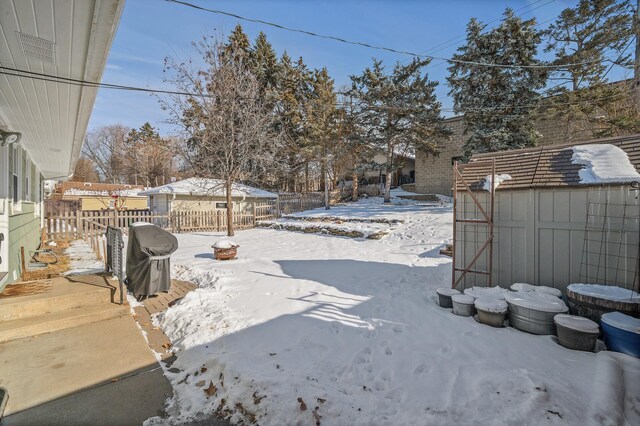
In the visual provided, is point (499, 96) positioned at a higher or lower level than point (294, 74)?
lower

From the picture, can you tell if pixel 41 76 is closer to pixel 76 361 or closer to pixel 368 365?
pixel 76 361

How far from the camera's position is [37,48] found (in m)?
2.59

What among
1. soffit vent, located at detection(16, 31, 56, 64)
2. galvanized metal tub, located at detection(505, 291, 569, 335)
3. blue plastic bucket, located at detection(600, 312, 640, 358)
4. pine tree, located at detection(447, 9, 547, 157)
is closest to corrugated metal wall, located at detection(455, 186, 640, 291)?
galvanized metal tub, located at detection(505, 291, 569, 335)

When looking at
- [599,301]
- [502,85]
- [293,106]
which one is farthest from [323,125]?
[599,301]

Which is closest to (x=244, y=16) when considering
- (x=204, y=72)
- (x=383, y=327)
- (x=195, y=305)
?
(x=195, y=305)

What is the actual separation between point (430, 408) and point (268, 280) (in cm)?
407

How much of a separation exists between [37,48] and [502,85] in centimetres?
1763

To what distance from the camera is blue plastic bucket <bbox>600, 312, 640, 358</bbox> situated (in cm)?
297

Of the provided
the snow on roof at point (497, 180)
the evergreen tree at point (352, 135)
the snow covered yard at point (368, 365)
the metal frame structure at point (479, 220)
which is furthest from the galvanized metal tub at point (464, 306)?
the evergreen tree at point (352, 135)

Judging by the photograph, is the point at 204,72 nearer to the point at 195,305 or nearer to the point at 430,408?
the point at 195,305

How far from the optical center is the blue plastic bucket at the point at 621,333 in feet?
9.74

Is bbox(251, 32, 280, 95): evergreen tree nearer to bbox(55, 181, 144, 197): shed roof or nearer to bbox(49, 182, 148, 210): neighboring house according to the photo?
bbox(49, 182, 148, 210): neighboring house

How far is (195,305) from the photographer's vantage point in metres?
4.48

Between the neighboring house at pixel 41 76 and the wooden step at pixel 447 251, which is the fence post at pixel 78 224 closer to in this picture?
the neighboring house at pixel 41 76
